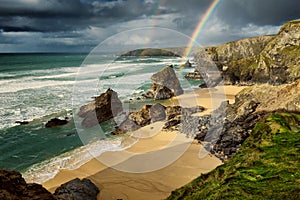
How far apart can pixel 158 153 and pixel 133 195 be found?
4.64 m

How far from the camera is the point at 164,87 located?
34.6 metres

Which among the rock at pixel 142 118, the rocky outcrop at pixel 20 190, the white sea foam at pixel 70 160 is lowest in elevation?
the white sea foam at pixel 70 160

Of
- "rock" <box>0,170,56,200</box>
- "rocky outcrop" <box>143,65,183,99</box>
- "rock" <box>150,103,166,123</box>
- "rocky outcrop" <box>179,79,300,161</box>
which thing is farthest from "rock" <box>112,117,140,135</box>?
"rock" <box>0,170,56,200</box>

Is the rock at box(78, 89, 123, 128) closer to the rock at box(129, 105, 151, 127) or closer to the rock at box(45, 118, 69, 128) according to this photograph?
the rock at box(45, 118, 69, 128)

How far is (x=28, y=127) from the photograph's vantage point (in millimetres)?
22672

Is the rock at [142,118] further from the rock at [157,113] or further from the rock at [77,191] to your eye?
the rock at [77,191]

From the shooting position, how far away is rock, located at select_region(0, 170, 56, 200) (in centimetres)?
677

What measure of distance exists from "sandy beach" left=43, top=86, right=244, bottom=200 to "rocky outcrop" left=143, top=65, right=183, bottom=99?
15.8 meters

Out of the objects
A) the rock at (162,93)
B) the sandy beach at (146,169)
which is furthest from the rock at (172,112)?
the rock at (162,93)

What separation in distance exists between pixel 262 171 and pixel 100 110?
64.5ft

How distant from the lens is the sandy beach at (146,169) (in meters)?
11.8

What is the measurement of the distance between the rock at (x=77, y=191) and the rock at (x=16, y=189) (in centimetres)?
209

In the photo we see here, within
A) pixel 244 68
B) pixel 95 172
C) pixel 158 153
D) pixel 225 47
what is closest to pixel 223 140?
pixel 158 153

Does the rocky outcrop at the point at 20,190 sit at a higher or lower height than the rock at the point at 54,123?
Result: higher
